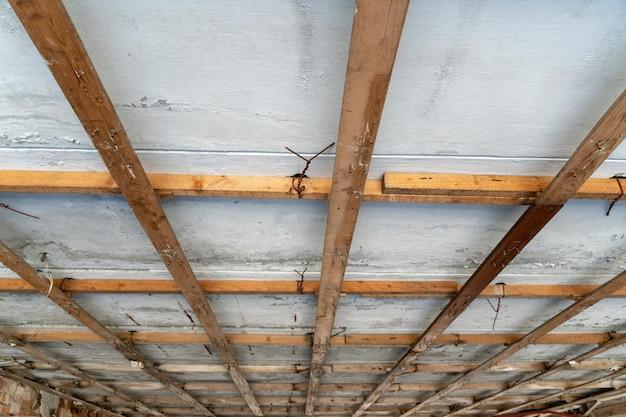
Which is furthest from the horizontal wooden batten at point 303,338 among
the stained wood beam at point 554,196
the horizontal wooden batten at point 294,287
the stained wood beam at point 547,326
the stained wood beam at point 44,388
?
the stained wood beam at point 44,388

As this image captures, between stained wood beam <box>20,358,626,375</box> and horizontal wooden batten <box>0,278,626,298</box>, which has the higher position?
horizontal wooden batten <box>0,278,626,298</box>

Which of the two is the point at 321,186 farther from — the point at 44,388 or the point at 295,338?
the point at 44,388

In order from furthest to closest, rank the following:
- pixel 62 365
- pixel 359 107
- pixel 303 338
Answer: pixel 62 365, pixel 303 338, pixel 359 107

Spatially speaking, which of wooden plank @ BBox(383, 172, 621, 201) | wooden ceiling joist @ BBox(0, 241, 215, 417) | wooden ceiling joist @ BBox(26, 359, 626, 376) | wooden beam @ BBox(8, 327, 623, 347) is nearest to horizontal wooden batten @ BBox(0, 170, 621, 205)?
wooden plank @ BBox(383, 172, 621, 201)

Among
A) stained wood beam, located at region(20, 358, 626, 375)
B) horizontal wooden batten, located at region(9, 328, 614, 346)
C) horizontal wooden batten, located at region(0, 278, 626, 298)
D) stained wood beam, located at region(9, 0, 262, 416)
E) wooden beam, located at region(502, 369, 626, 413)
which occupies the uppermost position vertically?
stained wood beam, located at region(9, 0, 262, 416)

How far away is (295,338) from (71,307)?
5.23ft

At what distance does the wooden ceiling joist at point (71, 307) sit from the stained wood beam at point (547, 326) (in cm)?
298

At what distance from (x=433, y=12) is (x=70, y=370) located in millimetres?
4479

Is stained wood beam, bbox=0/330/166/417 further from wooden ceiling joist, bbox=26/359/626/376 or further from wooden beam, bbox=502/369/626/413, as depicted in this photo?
wooden beam, bbox=502/369/626/413

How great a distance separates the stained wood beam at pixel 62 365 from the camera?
315cm

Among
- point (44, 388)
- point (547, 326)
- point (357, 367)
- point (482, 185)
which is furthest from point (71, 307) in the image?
point (547, 326)

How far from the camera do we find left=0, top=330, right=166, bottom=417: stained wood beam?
315 cm

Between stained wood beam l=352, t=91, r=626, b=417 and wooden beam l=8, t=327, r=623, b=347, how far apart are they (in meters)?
0.74

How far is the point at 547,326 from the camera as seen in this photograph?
9.41 ft
